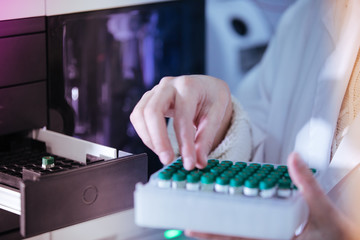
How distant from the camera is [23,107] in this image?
743 mm

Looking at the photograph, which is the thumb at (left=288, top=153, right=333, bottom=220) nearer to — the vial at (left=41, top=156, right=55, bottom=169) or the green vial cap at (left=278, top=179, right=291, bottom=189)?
the green vial cap at (left=278, top=179, right=291, bottom=189)

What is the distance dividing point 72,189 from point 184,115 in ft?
0.50

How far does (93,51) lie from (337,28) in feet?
1.33

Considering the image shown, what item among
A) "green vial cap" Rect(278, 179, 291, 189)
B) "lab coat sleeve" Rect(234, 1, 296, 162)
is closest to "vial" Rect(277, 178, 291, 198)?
"green vial cap" Rect(278, 179, 291, 189)

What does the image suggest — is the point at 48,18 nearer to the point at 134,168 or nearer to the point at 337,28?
the point at 134,168

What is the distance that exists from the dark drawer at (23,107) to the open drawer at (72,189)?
2.4 inches

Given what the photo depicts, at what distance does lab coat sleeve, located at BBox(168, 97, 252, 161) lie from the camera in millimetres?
860

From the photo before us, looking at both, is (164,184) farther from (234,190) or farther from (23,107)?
(23,107)

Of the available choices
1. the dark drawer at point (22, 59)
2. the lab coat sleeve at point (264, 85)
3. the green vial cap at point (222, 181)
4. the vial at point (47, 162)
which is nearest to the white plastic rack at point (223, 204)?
the green vial cap at point (222, 181)

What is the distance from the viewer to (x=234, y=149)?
0.87 meters

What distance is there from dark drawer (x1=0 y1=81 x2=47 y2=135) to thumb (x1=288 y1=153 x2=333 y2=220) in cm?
38

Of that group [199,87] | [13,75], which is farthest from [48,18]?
[199,87]

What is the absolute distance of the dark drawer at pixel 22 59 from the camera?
0.71 m

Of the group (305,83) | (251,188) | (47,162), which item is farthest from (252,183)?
(305,83)
